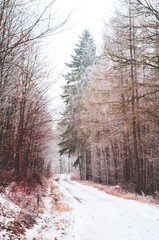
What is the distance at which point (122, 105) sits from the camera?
7.85m

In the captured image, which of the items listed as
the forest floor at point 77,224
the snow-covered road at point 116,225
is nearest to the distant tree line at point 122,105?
the forest floor at point 77,224

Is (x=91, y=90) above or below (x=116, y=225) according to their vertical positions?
above

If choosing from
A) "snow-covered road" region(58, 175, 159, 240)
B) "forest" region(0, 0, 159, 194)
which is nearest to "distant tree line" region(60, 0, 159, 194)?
"forest" region(0, 0, 159, 194)

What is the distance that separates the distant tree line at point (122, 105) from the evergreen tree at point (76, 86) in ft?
0.41

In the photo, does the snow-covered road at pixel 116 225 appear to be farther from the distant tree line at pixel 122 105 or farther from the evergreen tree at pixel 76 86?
the evergreen tree at pixel 76 86

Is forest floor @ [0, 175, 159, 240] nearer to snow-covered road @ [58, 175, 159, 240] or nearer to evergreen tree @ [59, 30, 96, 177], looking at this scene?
snow-covered road @ [58, 175, 159, 240]

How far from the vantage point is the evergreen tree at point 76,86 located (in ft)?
72.9

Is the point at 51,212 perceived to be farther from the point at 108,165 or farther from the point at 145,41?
the point at 108,165

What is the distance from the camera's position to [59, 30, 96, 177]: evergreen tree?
22.2 meters

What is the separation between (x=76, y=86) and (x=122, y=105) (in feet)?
52.2

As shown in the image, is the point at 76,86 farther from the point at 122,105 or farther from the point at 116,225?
the point at 116,225

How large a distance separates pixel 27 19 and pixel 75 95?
732 inches

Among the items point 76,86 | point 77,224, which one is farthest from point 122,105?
point 76,86

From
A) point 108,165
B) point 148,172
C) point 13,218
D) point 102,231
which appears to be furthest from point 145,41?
point 108,165
